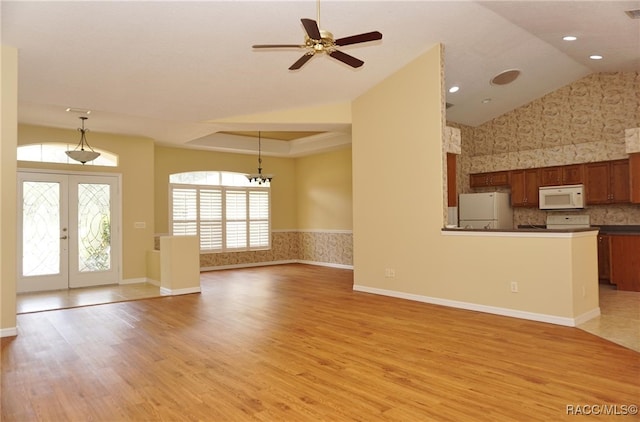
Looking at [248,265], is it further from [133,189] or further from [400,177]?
[400,177]

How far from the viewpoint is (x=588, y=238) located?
16.7ft

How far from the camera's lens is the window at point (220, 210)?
396 inches

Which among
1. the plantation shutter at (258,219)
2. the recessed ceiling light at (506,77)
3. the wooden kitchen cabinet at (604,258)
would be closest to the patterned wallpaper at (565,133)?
the wooden kitchen cabinet at (604,258)

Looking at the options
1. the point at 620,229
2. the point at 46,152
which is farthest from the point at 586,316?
the point at 46,152

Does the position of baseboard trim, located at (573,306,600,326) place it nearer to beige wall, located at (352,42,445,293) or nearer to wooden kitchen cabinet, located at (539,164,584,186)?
beige wall, located at (352,42,445,293)

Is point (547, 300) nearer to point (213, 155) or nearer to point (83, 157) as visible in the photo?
point (83, 157)

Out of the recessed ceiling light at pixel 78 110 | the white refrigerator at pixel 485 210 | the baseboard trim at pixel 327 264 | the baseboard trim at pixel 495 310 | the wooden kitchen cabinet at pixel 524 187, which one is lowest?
the baseboard trim at pixel 327 264

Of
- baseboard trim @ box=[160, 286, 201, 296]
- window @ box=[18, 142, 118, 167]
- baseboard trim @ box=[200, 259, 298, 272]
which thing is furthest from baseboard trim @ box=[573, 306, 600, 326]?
window @ box=[18, 142, 118, 167]

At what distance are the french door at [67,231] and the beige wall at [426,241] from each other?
4948mm

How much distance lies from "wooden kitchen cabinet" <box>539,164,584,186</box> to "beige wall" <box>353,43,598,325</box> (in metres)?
2.97

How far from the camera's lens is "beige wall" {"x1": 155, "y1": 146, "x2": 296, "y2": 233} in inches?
382

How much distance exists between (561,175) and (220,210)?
25.1 ft

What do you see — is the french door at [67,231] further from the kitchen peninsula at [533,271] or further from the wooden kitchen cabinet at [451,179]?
the kitchen peninsula at [533,271]

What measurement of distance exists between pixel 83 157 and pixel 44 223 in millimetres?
1877
